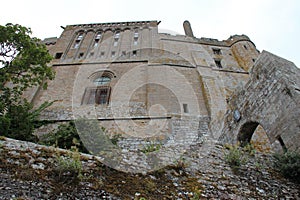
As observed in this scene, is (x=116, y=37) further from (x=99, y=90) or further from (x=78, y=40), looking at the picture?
(x=99, y=90)

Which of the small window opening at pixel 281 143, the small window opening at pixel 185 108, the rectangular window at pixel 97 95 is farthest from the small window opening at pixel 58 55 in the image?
the small window opening at pixel 281 143

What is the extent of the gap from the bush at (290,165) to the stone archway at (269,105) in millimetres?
227

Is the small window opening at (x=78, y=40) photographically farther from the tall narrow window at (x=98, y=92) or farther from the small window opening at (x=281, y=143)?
the small window opening at (x=281, y=143)

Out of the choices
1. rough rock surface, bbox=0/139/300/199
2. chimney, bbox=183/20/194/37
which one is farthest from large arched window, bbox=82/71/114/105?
chimney, bbox=183/20/194/37

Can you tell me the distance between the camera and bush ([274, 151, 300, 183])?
14.9 feet

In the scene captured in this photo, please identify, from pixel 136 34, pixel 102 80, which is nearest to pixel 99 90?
pixel 102 80

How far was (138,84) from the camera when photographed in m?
13.7

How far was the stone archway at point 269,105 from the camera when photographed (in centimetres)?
506

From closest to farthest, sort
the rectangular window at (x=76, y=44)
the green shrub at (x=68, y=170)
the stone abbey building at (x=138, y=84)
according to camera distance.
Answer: the green shrub at (x=68, y=170), the stone abbey building at (x=138, y=84), the rectangular window at (x=76, y=44)

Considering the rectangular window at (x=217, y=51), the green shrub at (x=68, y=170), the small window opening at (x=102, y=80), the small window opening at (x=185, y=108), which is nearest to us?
the green shrub at (x=68, y=170)

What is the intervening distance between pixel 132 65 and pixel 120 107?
436 cm

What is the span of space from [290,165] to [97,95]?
10.5 metres

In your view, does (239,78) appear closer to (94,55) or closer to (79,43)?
(94,55)

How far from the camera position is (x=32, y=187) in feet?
9.82
